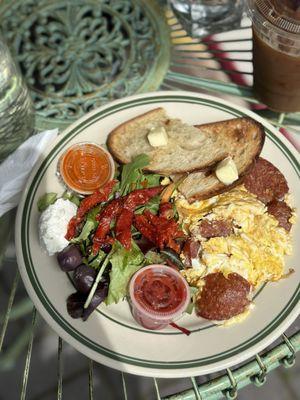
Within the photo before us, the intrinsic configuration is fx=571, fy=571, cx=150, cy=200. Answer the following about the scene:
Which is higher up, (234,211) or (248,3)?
(248,3)

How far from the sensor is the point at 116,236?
175 centimetres

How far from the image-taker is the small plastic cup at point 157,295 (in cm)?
162

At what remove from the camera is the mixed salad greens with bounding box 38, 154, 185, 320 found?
1691 millimetres

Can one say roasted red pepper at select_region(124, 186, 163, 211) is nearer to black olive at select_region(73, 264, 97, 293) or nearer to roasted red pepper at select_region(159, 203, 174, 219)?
roasted red pepper at select_region(159, 203, 174, 219)

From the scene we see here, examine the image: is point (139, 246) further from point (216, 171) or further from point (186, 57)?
point (186, 57)

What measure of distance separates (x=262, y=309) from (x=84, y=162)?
0.73 meters

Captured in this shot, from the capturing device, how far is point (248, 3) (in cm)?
182

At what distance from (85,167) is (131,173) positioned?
156mm

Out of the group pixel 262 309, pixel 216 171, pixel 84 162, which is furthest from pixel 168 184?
pixel 262 309

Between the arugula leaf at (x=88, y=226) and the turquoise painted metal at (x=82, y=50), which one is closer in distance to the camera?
the arugula leaf at (x=88, y=226)

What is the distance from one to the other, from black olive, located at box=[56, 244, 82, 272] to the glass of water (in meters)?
1.11

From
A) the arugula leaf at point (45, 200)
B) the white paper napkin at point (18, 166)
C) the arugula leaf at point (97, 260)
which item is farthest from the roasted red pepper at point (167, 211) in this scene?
the white paper napkin at point (18, 166)

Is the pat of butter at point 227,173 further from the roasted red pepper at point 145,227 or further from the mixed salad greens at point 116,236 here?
the roasted red pepper at point 145,227

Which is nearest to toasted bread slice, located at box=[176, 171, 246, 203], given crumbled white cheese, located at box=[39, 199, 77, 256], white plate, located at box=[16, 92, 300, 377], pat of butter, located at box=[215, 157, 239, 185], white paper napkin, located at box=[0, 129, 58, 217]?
pat of butter, located at box=[215, 157, 239, 185]
